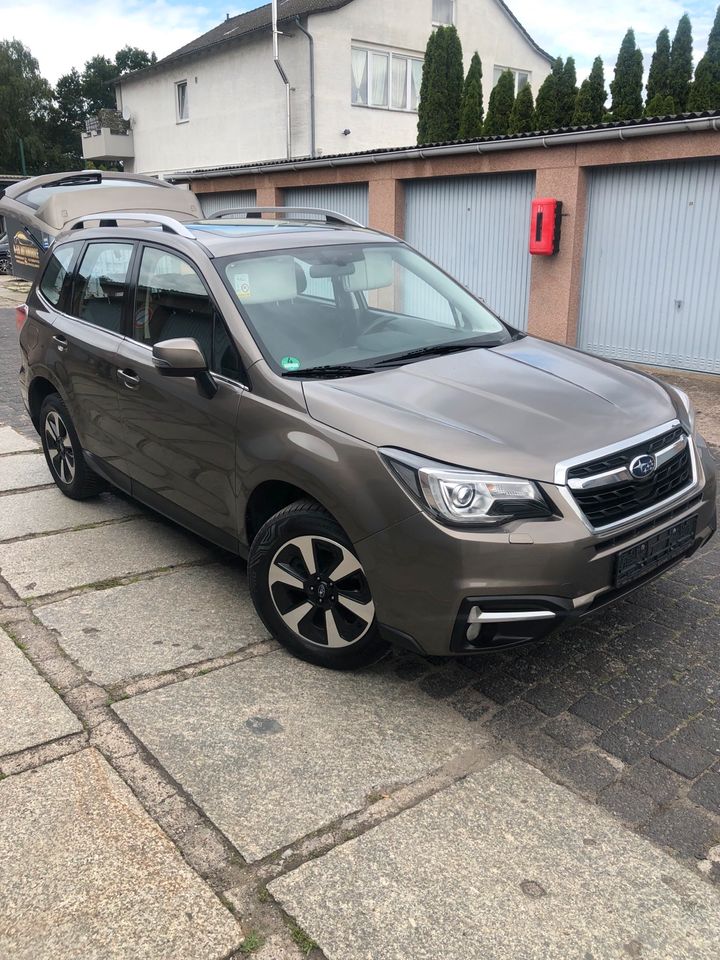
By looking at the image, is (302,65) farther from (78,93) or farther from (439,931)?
(78,93)

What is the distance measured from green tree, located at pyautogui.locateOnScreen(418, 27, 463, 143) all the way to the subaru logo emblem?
2115 cm

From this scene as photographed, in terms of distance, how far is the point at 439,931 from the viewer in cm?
219

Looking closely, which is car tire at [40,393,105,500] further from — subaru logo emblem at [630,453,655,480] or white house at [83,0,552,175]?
white house at [83,0,552,175]

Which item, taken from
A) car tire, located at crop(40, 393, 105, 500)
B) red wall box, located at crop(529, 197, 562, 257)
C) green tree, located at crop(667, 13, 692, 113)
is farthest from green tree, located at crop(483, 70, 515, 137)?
car tire, located at crop(40, 393, 105, 500)

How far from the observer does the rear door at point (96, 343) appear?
4602mm

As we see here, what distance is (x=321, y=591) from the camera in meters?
3.33

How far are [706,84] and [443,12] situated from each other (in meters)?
12.7

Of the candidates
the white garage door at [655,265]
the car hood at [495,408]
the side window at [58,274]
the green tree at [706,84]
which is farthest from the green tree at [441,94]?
the car hood at [495,408]

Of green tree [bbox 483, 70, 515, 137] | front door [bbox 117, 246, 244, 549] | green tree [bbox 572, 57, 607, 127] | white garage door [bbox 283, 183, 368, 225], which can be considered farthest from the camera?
green tree [bbox 483, 70, 515, 137]

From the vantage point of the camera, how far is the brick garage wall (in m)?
9.97

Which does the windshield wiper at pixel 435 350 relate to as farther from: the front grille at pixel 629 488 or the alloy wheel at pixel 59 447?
the alloy wheel at pixel 59 447

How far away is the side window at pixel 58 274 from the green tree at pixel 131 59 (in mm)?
75674

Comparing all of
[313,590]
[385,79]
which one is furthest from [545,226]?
[385,79]

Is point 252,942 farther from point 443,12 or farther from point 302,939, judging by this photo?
point 443,12
